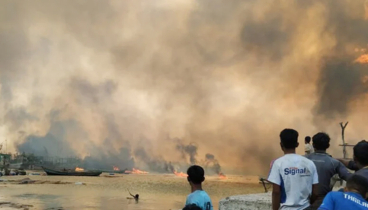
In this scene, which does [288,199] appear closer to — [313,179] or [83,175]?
[313,179]

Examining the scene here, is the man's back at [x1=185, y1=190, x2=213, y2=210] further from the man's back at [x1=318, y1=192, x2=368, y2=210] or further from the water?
the water

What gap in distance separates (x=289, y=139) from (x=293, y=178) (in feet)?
1.52

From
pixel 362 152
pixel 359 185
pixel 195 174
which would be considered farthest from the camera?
pixel 195 174

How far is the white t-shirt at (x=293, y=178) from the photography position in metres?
4.51

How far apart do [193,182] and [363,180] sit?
1972mm

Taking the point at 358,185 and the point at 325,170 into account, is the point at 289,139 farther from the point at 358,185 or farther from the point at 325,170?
the point at 358,185

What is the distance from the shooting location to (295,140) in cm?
464

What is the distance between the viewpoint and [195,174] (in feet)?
15.6

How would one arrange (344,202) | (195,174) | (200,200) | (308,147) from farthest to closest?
(308,147)
(195,174)
(200,200)
(344,202)

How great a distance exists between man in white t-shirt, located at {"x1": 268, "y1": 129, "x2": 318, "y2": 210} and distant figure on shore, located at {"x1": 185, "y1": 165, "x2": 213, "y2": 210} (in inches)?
31.3

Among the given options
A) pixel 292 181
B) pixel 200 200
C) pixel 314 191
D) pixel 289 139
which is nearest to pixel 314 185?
pixel 314 191

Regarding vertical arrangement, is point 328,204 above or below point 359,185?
below

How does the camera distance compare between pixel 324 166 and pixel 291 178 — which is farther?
pixel 324 166

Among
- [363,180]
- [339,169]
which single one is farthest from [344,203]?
[339,169]
